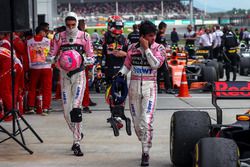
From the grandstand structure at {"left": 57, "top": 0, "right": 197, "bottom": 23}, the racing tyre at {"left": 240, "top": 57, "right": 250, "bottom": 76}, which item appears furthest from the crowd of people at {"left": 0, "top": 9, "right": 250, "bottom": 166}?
the grandstand structure at {"left": 57, "top": 0, "right": 197, "bottom": 23}

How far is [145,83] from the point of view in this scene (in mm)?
7297

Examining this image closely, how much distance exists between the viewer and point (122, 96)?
7.81 metres

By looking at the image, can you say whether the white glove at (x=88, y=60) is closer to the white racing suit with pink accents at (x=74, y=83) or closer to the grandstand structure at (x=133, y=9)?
the white racing suit with pink accents at (x=74, y=83)

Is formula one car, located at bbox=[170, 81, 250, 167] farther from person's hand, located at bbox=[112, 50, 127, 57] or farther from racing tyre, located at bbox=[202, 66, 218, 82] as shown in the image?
racing tyre, located at bbox=[202, 66, 218, 82]

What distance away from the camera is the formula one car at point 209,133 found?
5.31 m

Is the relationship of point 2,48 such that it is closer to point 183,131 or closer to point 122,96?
point 122,96

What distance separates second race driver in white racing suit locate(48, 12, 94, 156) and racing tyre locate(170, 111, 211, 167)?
1.79 m

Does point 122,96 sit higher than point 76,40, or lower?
lower

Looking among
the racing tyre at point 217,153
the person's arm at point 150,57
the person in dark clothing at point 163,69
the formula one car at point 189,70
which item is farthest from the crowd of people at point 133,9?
the racing tyre at point 217,153

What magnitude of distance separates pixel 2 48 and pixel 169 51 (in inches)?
279

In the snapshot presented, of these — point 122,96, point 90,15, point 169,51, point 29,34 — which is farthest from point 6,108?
point 90,15

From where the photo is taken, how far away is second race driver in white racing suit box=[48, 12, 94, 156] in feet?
26.1

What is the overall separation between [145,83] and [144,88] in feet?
0.22

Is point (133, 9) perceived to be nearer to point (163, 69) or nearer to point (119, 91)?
point (163, 69)
